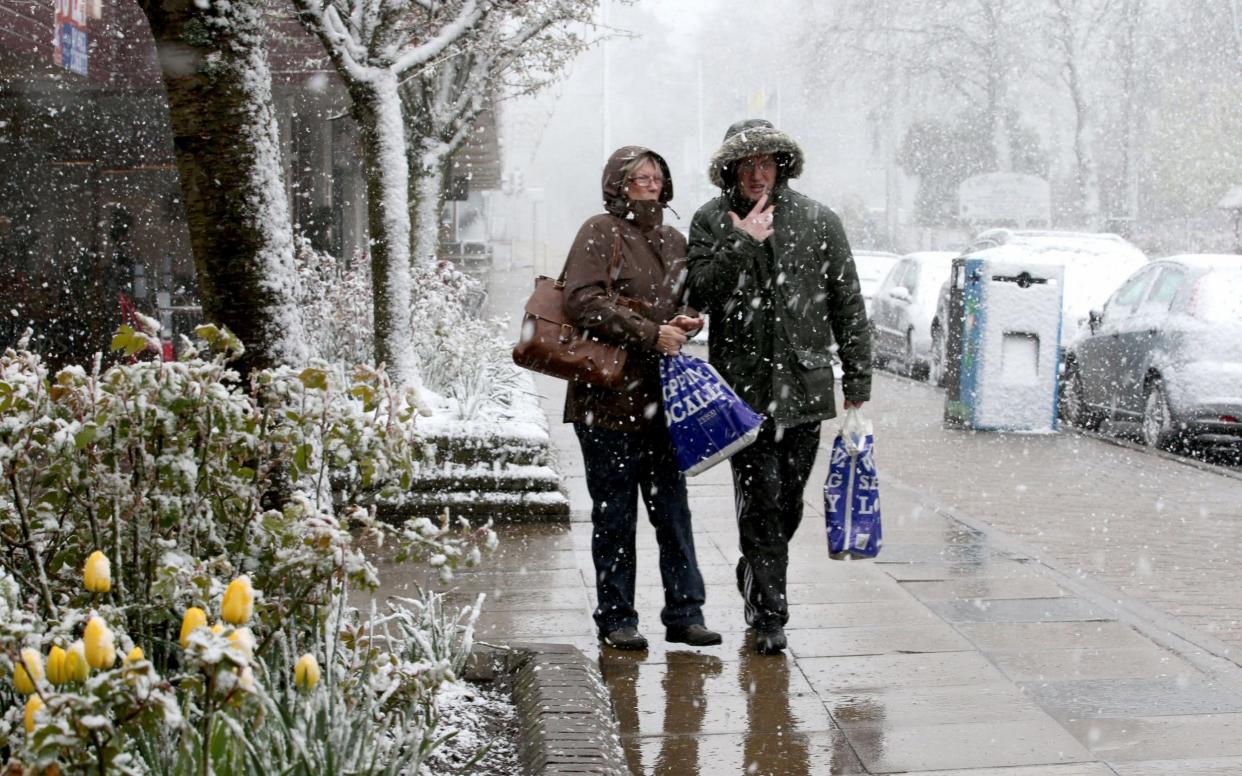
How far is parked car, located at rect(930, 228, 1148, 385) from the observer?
16.1 meters

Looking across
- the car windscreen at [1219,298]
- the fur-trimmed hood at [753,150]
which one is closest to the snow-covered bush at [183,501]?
the fur-trimmed hood at [753,150]

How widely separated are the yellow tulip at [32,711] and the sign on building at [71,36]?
43.7 ft

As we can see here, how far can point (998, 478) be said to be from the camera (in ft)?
32.7

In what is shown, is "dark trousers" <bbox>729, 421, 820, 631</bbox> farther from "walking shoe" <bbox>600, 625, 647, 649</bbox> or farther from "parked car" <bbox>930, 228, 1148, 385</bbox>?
"parked car" <bbox>930, 228, 1148, 385</bbox>

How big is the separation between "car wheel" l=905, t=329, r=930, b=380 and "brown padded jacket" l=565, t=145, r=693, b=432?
1398 cm

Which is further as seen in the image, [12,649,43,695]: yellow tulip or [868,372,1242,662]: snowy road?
[868,372,1242,662]: snowy road

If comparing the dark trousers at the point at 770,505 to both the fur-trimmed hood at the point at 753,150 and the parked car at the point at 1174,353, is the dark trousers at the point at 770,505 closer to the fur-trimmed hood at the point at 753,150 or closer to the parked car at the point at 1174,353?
the fur-trimmed hood at the point at 753,150

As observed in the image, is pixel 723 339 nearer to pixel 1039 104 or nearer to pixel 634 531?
pixel 634 531

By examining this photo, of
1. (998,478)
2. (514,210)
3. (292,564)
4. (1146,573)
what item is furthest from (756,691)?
(514,210)

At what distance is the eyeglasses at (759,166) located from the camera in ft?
17.4

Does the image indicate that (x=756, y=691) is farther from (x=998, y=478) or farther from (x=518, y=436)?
(x=998, y=478)

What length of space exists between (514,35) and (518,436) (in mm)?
7573

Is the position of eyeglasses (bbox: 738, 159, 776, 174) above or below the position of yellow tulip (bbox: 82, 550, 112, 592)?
above

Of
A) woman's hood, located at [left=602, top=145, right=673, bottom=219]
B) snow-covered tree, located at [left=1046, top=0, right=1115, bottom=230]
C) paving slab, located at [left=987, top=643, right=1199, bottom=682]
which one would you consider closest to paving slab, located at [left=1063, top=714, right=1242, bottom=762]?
paving slab, located at [left=987, top=643, right=1199, bottom=682]
